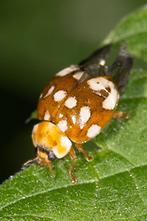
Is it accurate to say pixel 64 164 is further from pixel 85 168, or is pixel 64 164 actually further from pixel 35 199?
pixel 35 199

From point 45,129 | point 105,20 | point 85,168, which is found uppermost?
point 45,129

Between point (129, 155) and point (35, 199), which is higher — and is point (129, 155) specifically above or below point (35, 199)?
below

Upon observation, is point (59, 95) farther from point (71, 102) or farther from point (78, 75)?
point (78, 75)

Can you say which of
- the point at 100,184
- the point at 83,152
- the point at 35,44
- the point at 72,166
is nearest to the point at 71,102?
the point at 83,152

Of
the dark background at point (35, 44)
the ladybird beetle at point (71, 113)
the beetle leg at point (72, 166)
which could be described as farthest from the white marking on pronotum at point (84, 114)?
the dark background at point (35, 44)

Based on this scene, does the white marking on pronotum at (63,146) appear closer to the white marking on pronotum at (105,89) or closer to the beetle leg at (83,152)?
the beetle leg at (83,152)

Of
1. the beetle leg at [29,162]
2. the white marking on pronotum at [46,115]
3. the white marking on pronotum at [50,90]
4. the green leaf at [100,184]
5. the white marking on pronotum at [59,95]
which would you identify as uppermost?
the white marking on pronotum at [50,90]

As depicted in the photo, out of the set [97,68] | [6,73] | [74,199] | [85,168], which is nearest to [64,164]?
[85,168]
